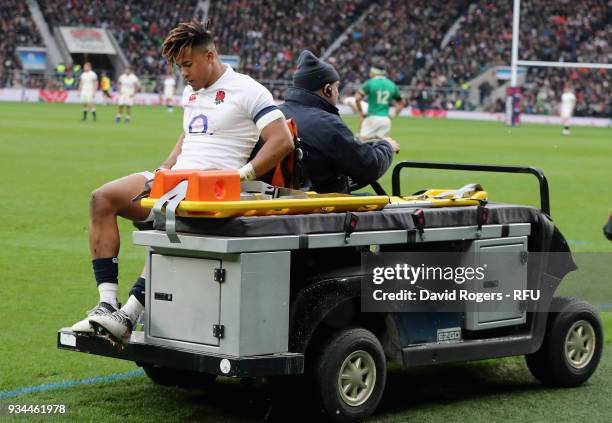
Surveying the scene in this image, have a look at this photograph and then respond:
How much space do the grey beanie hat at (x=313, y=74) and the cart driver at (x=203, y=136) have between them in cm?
31

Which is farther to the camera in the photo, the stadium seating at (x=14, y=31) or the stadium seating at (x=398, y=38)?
the stadium seating at (x=14, y=31)

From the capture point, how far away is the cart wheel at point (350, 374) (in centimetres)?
496

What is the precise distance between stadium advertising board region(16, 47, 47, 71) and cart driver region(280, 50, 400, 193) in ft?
174

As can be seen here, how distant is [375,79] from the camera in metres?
22.3

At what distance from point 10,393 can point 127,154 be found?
57.0 ft

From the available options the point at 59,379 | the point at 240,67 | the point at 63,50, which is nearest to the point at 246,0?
the point at 240,67

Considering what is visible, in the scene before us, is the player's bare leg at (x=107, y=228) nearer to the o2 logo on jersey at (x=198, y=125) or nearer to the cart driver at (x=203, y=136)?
the cart driver at (x=203, y=136)

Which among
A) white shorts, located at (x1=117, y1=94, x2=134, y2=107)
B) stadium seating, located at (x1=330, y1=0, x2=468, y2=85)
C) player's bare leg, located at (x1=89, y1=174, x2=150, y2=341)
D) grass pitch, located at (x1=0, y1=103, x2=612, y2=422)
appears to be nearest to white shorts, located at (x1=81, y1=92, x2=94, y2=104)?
white shorts, located at (x1=117, y1=94, x2=134, y2=107)

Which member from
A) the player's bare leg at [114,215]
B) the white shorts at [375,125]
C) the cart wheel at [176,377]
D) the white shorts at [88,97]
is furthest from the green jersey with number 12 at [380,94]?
the white shorts at [88,97]

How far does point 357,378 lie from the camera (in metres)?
5.14

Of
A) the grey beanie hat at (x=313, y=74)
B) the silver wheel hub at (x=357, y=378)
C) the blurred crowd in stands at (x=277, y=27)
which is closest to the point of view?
the silver wheel hub at (x=357, y=378)

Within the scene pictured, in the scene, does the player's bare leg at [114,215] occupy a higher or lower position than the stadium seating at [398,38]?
lower

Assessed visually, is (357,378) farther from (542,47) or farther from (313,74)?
(542,47)

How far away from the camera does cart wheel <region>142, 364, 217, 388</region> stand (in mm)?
5805
